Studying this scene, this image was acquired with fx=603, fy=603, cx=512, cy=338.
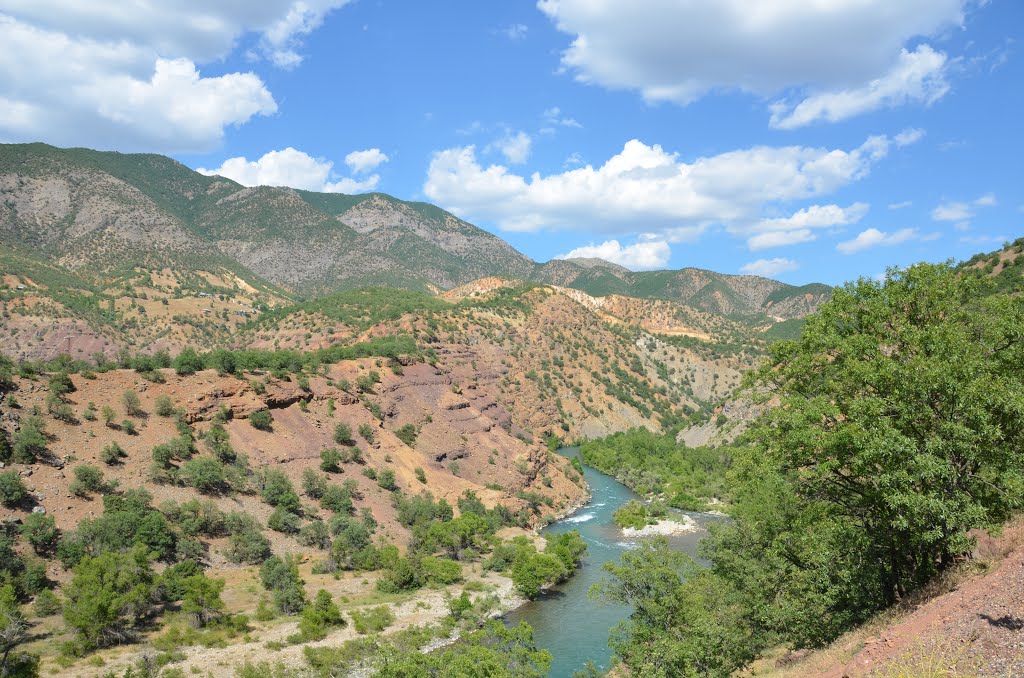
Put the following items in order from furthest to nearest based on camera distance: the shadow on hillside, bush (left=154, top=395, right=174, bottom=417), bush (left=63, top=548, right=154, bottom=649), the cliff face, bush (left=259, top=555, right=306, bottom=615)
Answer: bush (left=154, top=395, right=174, bottom=417), the cliff face, bush (left=259, top=555, right=306, bottom=615), bush (left=63, top=548, right=154, bottom=649), the shadow on hillside

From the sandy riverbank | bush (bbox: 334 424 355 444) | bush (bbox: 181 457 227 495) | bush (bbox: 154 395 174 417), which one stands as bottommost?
the sandy riverbank

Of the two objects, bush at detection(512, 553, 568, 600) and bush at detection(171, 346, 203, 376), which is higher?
bush at detection(171, 346, 203, 376)

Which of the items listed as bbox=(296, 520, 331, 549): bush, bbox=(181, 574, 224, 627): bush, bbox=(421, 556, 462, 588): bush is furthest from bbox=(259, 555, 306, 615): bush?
bbox=(421, 556, 462, 588): bush

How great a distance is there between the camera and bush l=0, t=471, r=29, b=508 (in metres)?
33.1

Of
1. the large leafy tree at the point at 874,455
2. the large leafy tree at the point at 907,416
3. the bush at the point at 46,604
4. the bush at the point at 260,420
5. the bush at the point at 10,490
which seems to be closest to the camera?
the large leafy tree at the point at 907,416

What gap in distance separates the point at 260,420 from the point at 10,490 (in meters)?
17.6

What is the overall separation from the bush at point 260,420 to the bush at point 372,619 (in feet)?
68.2

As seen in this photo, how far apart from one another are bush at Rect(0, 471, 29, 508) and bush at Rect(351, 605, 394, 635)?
1966 cm

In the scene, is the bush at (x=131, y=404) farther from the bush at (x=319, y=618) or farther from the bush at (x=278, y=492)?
the bush at (x=319, y=618)

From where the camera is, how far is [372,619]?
32.8m

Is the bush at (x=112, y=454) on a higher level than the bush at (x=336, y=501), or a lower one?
higher

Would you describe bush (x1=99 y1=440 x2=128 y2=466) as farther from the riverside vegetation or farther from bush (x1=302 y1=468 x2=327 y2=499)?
bush (x1=302 y1=468 x2=327 y2=499)

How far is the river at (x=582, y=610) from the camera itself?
3180cm

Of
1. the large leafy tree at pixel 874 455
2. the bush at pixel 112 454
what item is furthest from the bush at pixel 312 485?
the large leafy tree at pixel 874 455
